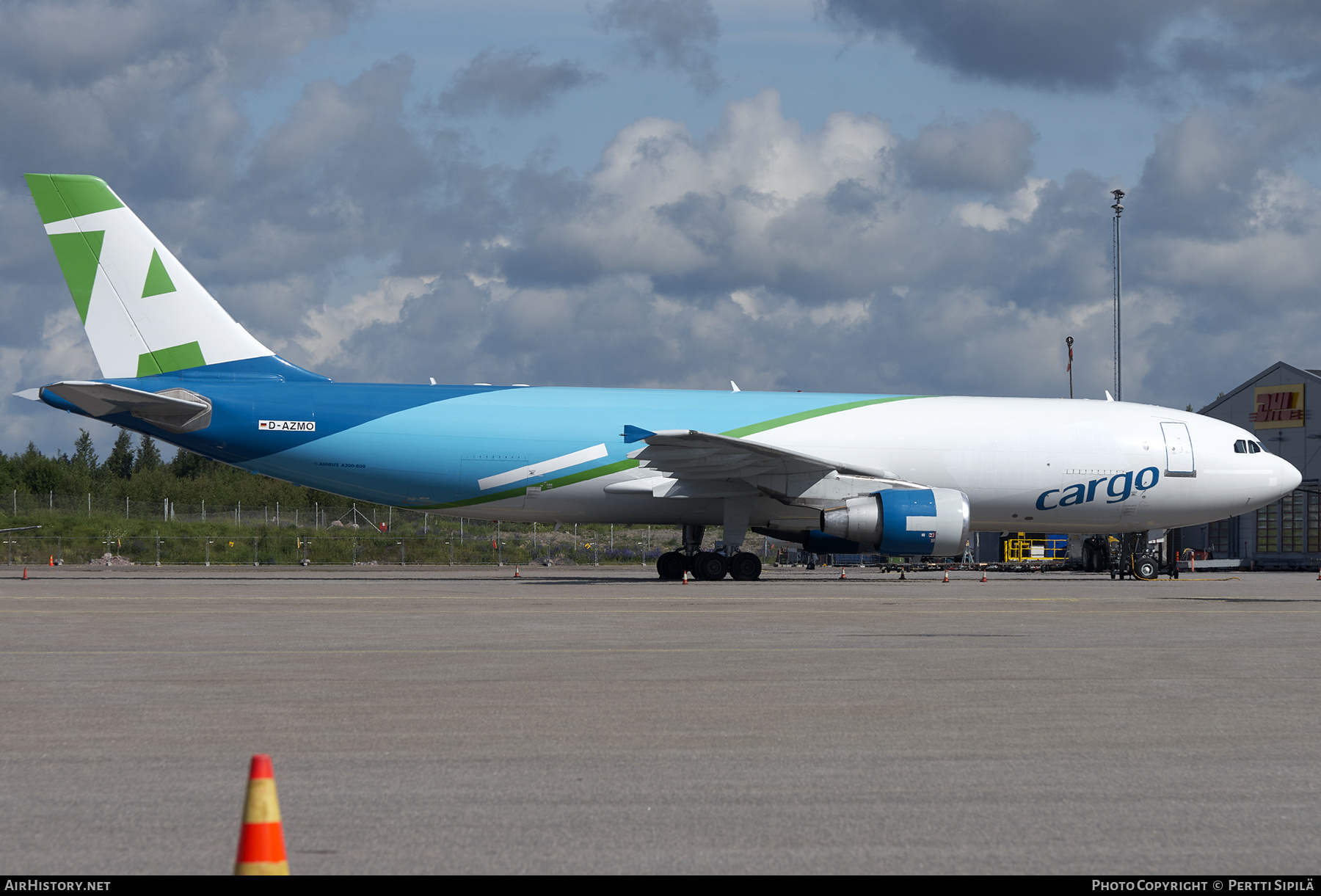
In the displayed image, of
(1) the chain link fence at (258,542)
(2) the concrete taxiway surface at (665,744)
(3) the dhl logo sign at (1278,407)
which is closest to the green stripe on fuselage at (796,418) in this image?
(2) the concrete taxiway surface at (665,744)

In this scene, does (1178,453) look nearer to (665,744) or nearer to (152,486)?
(665,744)

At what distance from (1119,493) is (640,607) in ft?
44.9

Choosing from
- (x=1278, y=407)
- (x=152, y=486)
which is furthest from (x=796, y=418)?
(x=152, y=486)

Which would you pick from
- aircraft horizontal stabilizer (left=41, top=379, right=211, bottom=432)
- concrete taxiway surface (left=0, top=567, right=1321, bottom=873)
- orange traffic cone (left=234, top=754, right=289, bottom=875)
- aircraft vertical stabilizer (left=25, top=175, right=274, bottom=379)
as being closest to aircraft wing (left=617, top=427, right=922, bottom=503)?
concrete taxiway surface (left=0, top=567, right=1321, bottom=873)

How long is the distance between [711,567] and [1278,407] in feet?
102

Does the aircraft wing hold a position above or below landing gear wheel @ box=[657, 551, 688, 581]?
above

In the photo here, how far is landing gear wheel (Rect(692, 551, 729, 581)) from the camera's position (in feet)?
82.8

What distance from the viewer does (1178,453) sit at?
26.4 metres

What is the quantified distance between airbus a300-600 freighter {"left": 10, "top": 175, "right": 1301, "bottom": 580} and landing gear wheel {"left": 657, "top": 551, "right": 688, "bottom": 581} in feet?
0.69

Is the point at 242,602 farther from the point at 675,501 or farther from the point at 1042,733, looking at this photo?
the point at 1042,733

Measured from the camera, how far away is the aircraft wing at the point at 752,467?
75.0ft

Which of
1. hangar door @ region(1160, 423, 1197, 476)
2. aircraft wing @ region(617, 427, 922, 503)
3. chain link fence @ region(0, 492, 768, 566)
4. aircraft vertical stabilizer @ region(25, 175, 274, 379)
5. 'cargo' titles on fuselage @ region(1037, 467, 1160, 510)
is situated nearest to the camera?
aircraft wing @ region(617, 427, 922, 503)

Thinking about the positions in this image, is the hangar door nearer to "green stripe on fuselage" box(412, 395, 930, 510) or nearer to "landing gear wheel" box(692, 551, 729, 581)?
"green stripe on fuselage" box(412, 395, 930, 510)
